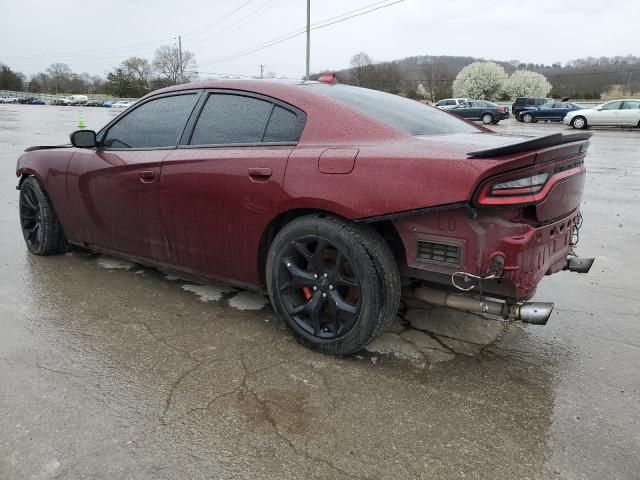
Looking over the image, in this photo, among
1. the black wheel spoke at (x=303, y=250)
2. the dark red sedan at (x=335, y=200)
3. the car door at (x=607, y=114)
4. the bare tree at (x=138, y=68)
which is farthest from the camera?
the bare tree at (x=138, y=68)

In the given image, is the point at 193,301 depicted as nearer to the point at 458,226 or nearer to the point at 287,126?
the point at 287,126

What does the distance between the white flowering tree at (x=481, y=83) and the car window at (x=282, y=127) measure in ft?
214

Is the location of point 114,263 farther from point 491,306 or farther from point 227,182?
point 491,306

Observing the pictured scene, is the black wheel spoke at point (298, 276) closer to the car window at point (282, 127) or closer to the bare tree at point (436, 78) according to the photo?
the car window at point (282, 127)

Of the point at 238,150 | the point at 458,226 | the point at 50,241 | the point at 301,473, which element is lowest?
the point at 301,473

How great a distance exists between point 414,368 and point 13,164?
10365 millimetres

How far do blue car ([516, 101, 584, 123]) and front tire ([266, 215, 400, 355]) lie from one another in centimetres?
3235

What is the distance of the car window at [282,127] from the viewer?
2.99m

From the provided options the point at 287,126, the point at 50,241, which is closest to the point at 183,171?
the point at 287,126

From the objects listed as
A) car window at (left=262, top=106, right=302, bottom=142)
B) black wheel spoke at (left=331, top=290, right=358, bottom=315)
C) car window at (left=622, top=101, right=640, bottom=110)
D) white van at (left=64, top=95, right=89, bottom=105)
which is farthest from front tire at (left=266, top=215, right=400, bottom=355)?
white van at (left=64, top=95, right=89, bottom=105)

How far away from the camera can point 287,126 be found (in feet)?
9.95

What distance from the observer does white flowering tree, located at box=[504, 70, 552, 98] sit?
60719 mm

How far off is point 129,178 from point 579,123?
27970 mm

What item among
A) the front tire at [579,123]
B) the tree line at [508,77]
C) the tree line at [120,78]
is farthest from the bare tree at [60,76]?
the front tire at [579,123]
